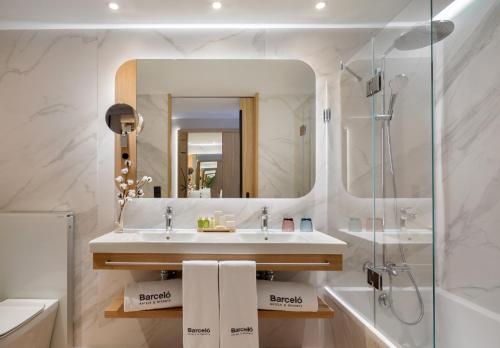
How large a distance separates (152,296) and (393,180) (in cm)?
136

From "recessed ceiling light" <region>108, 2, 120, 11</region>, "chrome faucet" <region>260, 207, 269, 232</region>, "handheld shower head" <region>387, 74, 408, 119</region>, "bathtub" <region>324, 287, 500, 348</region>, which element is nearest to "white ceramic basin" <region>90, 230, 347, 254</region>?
"bathtub" <region>324, 287, 500, 348</region>

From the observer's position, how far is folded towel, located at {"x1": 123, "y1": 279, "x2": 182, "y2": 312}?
1.77 m

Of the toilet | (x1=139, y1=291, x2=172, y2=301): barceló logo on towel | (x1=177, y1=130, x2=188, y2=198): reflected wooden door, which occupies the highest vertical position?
(x1=177, y1=130, x2=188, y2=198): reflected wooden door

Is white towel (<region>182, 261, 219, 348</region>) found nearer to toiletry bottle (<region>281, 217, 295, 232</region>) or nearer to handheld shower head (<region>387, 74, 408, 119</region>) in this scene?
toiletry bottle (<region>281, 217, 295, 232</region>)

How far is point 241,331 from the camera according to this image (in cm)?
162

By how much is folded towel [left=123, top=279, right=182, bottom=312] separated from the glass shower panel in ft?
3.40

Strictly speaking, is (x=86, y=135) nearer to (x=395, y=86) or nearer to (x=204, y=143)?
(x=204, y=143)

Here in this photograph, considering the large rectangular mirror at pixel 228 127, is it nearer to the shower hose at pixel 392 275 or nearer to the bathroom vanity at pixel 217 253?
the bathroom vanity at pixel 217 253

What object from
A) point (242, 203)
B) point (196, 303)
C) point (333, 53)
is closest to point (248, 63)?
point (333, 53)

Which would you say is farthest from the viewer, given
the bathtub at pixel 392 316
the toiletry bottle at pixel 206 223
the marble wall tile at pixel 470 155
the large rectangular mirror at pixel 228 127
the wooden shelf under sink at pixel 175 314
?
the large rectangular mirror at pixel 228 127

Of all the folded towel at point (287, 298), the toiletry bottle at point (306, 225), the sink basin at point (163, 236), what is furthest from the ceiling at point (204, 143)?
the folded towel at point (287, 298)

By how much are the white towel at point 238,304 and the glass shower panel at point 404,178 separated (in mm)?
595

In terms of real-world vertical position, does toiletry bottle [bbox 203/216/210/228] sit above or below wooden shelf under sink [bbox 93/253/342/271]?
above

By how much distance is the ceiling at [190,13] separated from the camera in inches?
78.1
